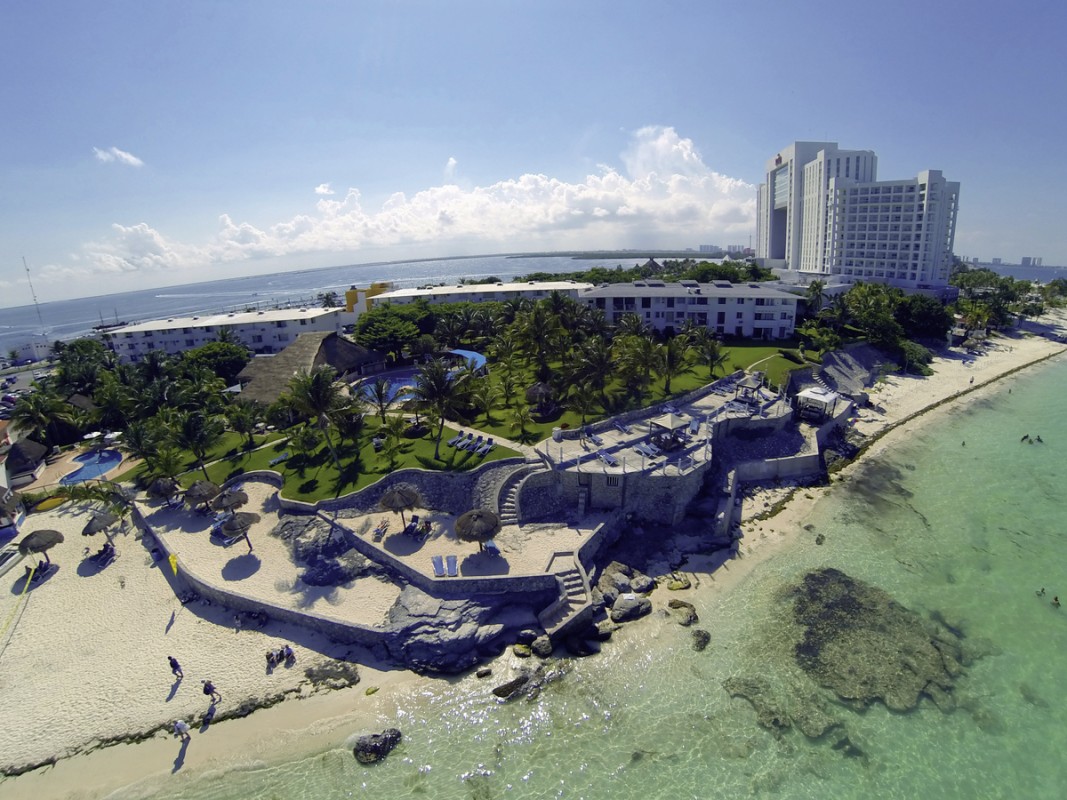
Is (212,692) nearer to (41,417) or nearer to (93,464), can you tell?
(93,464)

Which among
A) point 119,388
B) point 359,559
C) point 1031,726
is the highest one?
point 119,388

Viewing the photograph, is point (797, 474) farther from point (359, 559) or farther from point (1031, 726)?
point (359, 559)

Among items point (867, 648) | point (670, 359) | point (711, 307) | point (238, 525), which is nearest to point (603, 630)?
point (867, 648)

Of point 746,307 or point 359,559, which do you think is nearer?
point 359,559

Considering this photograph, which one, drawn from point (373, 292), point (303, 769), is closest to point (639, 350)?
point (303, 769)

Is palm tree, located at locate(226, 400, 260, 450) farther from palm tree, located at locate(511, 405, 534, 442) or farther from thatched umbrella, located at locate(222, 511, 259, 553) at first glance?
palm tree, located at locate(511, 405, 534, 442)

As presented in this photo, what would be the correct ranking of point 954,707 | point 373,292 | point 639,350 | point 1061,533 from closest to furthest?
point 954,707 → point 1061,533 → point 639,350 → point 373,292
